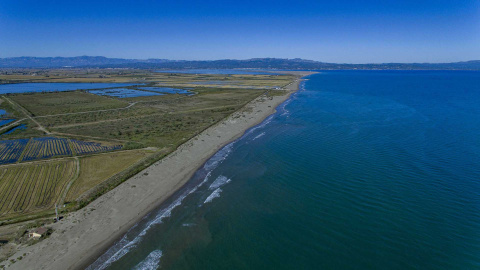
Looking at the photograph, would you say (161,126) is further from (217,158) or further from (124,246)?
(124,246)

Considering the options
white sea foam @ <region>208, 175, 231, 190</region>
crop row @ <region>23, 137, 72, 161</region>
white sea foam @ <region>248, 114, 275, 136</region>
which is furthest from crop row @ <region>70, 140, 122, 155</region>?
white sea foam @ <region>248, 114, 275, 136</region>

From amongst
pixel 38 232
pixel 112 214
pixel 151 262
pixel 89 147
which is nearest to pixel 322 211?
pixel 151 262

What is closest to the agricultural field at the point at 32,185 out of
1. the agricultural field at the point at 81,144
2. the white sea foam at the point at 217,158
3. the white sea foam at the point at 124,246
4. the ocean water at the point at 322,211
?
the agricultural field at the point at 81,144

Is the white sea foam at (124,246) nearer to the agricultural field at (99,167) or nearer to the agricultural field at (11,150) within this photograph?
the agricultural field at (99,167)

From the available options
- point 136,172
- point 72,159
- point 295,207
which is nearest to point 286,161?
point 295,207

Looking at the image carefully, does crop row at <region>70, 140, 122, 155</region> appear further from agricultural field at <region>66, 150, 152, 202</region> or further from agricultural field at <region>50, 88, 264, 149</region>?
agricultural field at <region>50, 88, 264, 149</region>

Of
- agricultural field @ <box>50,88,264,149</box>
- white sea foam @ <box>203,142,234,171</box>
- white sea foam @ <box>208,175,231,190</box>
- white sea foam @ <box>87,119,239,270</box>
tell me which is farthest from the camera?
agricultural field @ <box>50,88,264,149</box>
